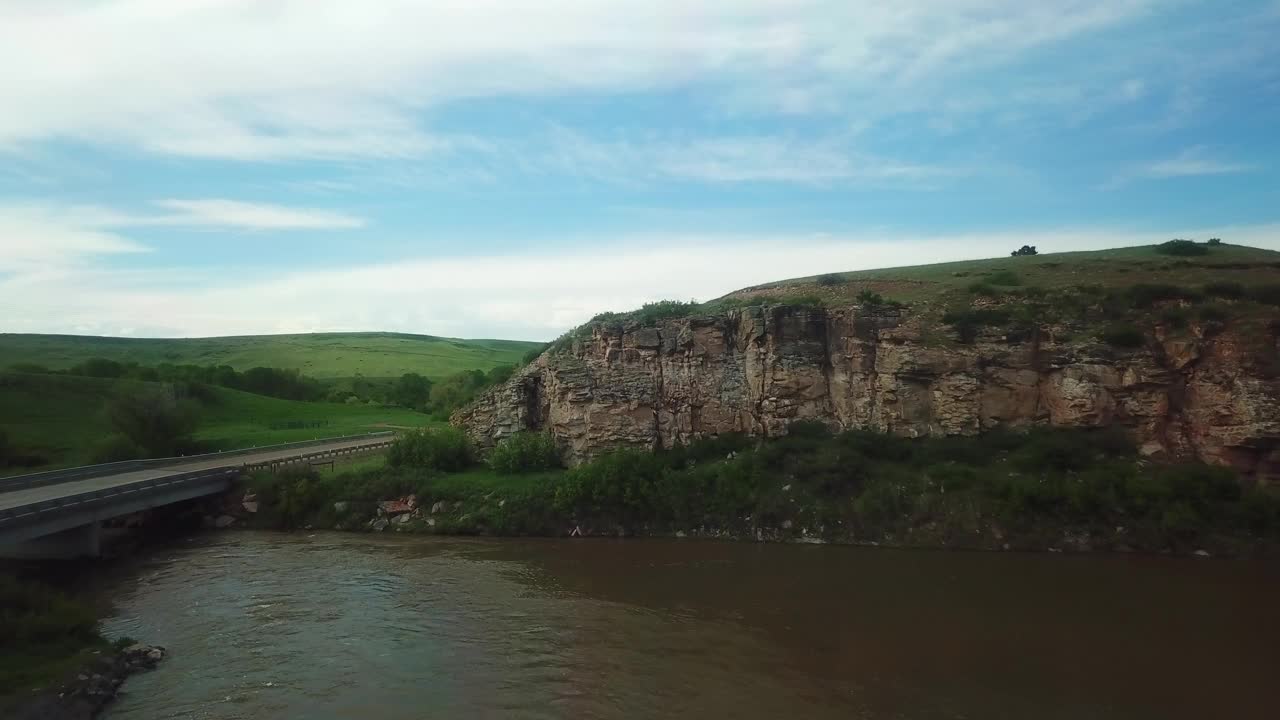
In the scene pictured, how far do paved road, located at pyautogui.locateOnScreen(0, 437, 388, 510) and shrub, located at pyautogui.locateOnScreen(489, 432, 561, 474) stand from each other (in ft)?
40.5

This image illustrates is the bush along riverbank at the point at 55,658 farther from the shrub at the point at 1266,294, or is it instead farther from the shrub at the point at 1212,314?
the shrub at the point at 1266,294

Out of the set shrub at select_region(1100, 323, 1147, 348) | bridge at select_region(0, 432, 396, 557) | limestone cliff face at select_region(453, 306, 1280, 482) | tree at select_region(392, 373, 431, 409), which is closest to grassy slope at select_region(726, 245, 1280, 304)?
limestone cliff face at select_region(453, 306, 1280, 482)

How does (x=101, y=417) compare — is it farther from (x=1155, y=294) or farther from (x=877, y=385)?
(x=1155, y=294)

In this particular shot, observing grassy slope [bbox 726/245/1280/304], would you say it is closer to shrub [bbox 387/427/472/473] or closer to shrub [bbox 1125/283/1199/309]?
shrub [bbox 1125/283/1199/309]

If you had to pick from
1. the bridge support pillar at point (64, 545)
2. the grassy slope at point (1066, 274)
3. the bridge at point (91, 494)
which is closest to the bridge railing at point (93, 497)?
the bridge at point (91, 494)

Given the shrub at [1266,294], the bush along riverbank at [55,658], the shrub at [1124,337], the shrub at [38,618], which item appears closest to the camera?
the bush along riverbank at [55,658]

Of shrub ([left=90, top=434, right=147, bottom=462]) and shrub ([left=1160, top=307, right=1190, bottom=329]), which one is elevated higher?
shrub ([left=1160, top=307, right=1190, bottom=329])

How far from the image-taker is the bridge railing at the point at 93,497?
20.6 metres

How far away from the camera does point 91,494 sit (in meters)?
24.4

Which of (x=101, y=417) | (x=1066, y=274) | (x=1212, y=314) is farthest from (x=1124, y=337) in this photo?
(x=101, y=417)

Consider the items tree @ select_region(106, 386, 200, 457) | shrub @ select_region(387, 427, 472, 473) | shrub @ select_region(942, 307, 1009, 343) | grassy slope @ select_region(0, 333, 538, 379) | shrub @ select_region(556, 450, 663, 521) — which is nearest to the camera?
shrub @ select_region(556, 450, 663, 521)

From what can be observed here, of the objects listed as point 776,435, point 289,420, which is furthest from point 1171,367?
point 289,420

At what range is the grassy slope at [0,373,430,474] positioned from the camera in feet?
139

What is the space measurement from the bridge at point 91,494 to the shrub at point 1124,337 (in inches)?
1449
